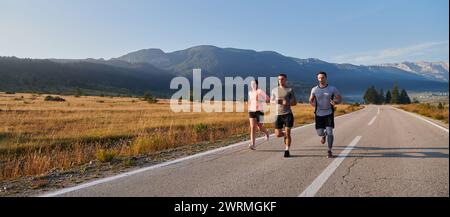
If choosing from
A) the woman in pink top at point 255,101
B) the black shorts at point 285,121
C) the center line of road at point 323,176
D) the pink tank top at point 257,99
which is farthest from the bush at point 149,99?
the center line of road at point 323,176

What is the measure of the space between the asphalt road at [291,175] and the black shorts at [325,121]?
0.71 m

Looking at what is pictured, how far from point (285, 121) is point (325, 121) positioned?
2.94 ft

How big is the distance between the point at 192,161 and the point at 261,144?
335 centimetres

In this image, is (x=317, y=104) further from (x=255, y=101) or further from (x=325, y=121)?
(x=255, y=101)

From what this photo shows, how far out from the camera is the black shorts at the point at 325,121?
8.12 m

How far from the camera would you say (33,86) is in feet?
349

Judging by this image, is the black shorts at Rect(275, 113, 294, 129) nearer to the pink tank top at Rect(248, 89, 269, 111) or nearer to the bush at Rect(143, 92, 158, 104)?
the pink tank top at Rect(248, 89, 269, 111)

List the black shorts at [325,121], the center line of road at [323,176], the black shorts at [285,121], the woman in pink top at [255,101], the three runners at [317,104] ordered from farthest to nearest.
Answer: the woman in pink top at [255,101], the black shorts at [285,121], the black shorts at [325,121], the three runners at [317,104], the center line of road at [323,176]

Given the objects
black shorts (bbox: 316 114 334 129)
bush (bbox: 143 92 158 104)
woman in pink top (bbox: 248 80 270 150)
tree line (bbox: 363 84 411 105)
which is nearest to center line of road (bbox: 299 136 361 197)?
black shorts (bbox: 316 114 334 129)

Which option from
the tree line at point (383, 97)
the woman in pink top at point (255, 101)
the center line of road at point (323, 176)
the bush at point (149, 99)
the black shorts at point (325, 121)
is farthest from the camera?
the tree line at point (383, 97)

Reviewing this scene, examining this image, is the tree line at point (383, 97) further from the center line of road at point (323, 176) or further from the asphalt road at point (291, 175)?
the center line of road at point (323, 176)

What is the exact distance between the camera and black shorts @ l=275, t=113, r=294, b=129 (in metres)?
8.34

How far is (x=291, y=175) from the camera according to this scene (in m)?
6.30
